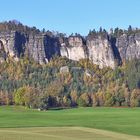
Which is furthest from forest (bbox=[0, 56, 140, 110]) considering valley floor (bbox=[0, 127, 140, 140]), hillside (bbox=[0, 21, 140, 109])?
valley floor (bbox=[0, 127, 140, 140])

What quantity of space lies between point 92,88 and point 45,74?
23641 mm

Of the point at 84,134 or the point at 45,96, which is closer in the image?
the point at 84,134

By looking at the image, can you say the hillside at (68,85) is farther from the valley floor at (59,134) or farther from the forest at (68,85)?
the valley floor at (59,134)

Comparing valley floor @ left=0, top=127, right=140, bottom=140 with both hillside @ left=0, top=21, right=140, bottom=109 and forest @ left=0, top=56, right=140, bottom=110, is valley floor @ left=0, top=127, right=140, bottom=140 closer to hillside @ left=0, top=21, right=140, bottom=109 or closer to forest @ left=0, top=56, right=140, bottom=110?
forest @ left=0, top=56, right=140, bottom=110

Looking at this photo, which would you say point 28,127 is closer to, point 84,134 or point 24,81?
point 84,134

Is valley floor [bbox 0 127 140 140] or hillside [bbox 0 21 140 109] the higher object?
hillside [bbox 0 21 140 109]

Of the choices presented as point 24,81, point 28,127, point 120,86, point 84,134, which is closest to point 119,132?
point 84,134

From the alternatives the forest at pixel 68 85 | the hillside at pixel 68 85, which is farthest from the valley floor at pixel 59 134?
the hillside at pixel 68 85

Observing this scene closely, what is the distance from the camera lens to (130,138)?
194 feet

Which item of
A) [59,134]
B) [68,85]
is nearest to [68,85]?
[68,85]

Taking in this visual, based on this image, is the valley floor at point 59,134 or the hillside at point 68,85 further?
the hillside at point 68,85

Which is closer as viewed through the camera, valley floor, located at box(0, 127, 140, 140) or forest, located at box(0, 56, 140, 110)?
valley floor, located at box(0, 127, 140, 140)

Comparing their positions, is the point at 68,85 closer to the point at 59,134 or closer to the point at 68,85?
the point at 68,85

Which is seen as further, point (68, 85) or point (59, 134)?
point (68, 85)
